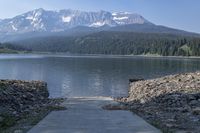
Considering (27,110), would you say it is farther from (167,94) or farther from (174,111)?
(167,94)

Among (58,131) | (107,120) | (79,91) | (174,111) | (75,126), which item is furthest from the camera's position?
(79,91)

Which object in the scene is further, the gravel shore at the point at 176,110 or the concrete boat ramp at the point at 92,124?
the gravel shore at the point at 176,110

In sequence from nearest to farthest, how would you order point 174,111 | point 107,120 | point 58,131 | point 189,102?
point 58,131 → point 107,120 → point 174,111 → point 189,102

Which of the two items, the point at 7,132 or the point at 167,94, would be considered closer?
the point at 7,132

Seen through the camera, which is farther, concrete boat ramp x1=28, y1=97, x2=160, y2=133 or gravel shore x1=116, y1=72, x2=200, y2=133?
gravel shore x1=116, y1=72, x2=200, y2=133

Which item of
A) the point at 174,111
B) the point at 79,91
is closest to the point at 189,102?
the point at 174,111

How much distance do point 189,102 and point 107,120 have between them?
896 centimetres

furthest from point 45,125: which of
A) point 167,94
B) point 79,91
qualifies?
point 79,91

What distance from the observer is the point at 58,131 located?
604 inches

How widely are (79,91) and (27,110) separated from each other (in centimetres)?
3357

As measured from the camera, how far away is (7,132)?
52.3 feet

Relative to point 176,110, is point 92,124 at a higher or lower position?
higher

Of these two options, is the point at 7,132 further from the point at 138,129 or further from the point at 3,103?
the point at 3,103

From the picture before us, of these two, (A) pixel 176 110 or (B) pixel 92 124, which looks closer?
(B) pixel 92 124
